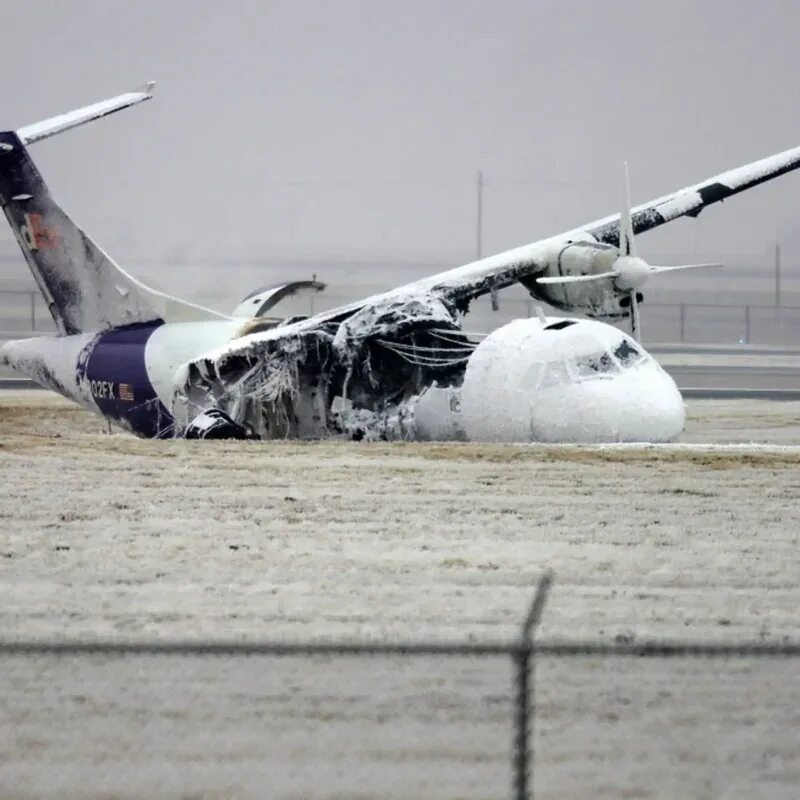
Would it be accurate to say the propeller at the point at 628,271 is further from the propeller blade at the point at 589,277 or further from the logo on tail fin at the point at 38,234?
the logo on tail fin at the point at 38,234

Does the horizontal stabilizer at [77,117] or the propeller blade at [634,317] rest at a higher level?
the horizontal stabilizer at [77,117]

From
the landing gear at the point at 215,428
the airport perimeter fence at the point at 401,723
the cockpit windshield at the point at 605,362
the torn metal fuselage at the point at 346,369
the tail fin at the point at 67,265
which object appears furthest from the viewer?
the tail fin at the point at 67,265

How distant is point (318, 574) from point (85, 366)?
42.8 ft

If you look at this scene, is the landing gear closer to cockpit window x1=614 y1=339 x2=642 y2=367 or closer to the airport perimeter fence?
cockpit window x1=614 y1=339 x2=642 y2=367

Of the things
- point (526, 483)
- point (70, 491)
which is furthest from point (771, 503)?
point (70, 491)

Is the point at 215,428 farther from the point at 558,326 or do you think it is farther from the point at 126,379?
the point at 558,326

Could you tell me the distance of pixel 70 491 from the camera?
42.4 ft

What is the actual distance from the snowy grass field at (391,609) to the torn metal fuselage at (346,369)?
223 cm

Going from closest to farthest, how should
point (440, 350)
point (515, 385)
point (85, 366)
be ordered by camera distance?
point (515, 385)
point (440, 350)
point (85, 366)

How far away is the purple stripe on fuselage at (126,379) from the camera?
20.5m

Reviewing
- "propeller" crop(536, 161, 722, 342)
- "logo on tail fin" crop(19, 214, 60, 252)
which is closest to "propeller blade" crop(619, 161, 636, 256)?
"propeller" crop(536, 161, 722, 342)

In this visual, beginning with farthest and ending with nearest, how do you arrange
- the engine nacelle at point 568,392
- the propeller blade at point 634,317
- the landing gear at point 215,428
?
the propeller blade at point 634,317
the landing gear at point 215,428
the engine nacelle at point 568,392

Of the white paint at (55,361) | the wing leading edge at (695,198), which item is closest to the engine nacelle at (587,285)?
the wing leading edge at (695,198)

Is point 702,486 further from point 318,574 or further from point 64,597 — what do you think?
point 64,597
